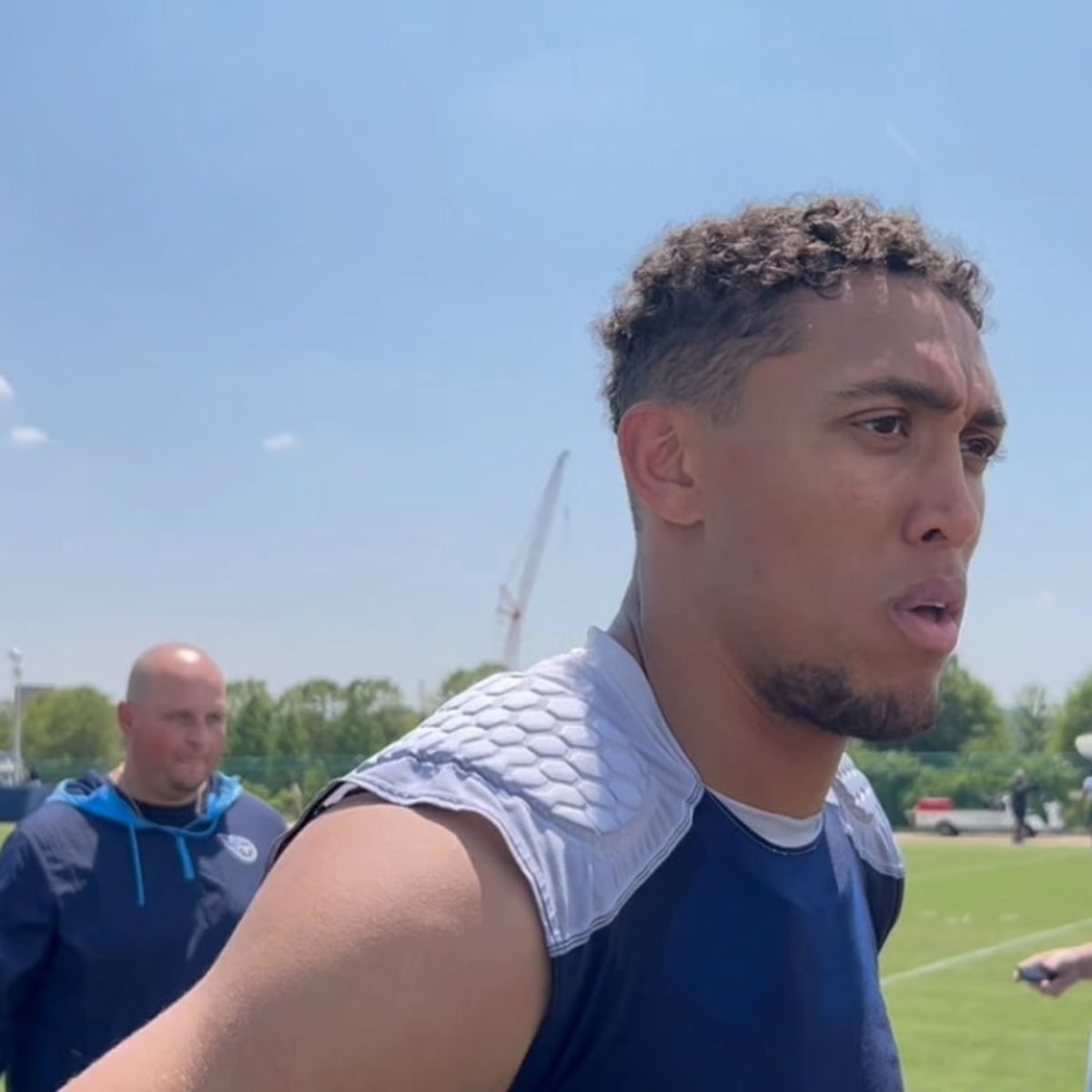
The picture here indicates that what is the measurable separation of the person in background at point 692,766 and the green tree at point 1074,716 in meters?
86.4

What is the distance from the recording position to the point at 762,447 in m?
1.85

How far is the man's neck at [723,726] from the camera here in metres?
1.92

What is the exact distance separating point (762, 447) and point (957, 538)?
9.8 inches

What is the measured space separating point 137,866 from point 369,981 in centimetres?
396

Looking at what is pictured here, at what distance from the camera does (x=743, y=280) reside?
1935 millimetres

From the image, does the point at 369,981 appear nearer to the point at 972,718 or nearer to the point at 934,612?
the point at 934,612

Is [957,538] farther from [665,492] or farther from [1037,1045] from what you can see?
[1037,1045]

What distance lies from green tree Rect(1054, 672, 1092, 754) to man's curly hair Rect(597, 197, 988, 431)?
86.4 metres

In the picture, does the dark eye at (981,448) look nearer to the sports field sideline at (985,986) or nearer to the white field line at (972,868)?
the sports field sideline at (985,986)

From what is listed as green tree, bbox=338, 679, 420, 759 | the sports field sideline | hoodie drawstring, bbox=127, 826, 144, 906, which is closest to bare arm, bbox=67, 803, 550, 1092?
hoodie drawstring, bbox=127, 826, 144, 906

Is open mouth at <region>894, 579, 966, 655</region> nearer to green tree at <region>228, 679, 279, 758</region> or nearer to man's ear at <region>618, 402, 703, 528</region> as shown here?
man's ear at <region>618, 402, 703, 528</region>

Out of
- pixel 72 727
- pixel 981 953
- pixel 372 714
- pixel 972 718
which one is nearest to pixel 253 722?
pixel 372 714

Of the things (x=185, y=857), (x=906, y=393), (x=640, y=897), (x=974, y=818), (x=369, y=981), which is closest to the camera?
(x=369, y=981)

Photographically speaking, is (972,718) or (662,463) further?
(972,718)
